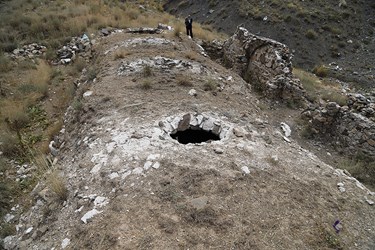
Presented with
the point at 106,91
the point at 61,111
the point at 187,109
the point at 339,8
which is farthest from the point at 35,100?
the point at 339,8

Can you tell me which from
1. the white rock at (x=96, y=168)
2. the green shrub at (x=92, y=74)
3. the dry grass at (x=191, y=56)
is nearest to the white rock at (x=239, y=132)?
the white rock at (x=96, y=168)

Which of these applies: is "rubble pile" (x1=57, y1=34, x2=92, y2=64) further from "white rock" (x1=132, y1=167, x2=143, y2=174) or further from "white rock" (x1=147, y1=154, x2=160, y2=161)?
"white rock" (x1=132, y1=167, x2=143, y2=174)

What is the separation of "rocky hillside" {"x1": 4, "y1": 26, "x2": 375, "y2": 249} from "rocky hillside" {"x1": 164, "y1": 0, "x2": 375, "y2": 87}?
473 inches

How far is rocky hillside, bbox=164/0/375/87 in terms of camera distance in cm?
1747

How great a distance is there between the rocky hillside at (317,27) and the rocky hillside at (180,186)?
12.0 m

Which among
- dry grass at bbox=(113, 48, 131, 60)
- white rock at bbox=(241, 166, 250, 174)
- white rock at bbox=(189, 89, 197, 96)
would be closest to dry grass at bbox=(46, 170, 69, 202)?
white rock at bbox=(241, 166, 250, 174)

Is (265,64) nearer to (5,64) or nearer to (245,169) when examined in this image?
(245,169)

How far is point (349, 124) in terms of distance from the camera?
8055 millimetres

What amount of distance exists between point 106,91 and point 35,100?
2710 millimetres

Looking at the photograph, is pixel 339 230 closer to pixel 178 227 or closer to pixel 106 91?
pixel 178 227

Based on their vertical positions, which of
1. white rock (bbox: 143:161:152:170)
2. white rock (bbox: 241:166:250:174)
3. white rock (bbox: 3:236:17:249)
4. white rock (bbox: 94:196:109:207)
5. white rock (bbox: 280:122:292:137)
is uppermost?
white rock (bbox: 143:161:152:170)

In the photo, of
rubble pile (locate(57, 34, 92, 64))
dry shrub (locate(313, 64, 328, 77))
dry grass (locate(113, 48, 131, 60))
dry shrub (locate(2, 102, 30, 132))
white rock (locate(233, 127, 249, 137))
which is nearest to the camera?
white rock (locate(233, 127, 249, 137))

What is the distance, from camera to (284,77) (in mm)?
10109

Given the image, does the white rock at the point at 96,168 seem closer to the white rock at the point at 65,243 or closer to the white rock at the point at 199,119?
the white rock at the point at 65,243
